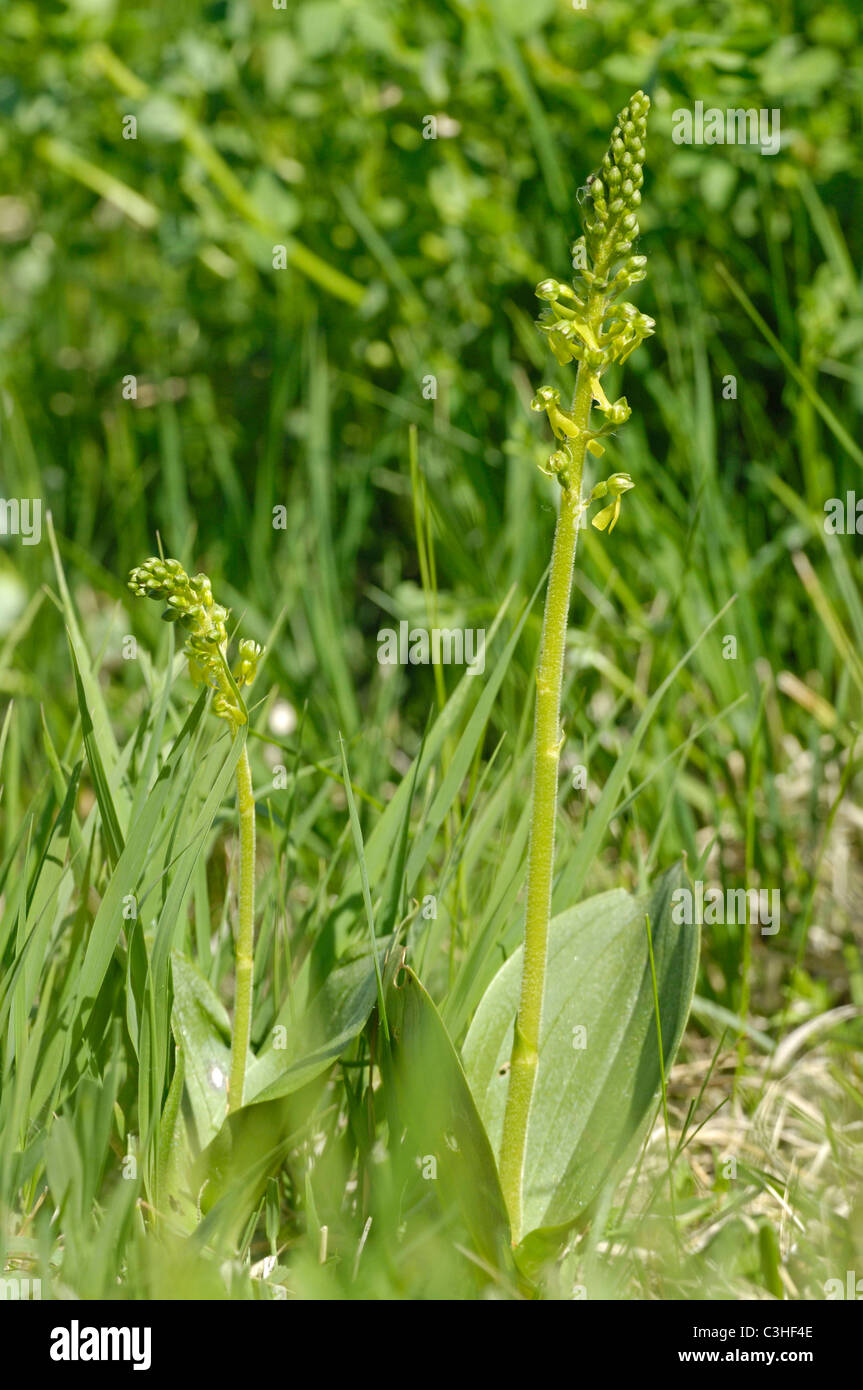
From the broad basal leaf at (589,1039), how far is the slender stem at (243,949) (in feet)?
0.86

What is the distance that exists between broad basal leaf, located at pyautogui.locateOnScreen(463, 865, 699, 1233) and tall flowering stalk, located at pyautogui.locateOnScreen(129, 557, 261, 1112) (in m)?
0.27

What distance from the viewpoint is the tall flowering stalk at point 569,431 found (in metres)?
1.17

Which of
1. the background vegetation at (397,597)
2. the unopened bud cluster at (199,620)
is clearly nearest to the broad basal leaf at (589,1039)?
the background vegetation at (397,597)

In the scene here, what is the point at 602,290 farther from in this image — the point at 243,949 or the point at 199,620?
the point at 243,949

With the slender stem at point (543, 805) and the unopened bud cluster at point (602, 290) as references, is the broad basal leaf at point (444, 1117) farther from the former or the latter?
the unopened bud cluster at point (602, 290)

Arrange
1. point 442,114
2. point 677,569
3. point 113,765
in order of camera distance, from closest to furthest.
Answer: point 113,765 → point 677,569 → point 442,114

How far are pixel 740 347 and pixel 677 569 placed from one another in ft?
2.89

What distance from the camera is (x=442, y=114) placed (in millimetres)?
2891

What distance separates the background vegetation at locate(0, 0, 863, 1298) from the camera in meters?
1.38

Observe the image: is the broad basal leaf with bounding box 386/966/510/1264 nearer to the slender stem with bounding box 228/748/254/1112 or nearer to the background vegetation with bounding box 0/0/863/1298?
the background vegetation with bounding box 0/0/863/1298

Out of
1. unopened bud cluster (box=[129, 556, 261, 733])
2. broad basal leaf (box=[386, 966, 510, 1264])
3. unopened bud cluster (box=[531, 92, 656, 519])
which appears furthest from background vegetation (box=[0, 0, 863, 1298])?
unopened bud cluster (box=[531, 92, 656, 519])
